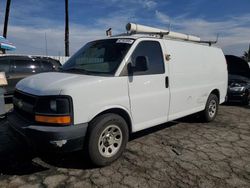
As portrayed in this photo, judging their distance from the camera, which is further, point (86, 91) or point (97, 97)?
point (97, 97)

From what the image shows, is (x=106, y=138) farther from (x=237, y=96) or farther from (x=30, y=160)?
(x=237, y=96)

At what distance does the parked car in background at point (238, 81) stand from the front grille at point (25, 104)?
753 centimetres

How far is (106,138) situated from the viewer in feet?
11.7

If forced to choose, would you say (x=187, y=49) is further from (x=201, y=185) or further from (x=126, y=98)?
(x=201, y=185)

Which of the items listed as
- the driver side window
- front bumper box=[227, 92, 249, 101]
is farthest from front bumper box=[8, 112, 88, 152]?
front bumper box=[227, 92, 249, 101]

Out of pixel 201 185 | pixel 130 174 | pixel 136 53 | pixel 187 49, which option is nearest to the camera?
pixel 201 185

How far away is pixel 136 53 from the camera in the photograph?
3963 millimetres

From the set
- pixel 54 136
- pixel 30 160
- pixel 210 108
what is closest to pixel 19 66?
pixel 30 160

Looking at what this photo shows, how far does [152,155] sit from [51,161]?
1.70 meters

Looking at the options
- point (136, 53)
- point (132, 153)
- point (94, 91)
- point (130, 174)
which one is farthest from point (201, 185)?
point (136, 53)

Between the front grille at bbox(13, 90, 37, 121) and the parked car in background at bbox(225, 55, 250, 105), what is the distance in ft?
24.7

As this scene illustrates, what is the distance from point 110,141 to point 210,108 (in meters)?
3.62

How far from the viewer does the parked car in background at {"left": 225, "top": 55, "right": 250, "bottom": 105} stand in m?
8.68

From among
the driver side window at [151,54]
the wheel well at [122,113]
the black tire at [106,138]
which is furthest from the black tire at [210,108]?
the black tire at [106,138]
